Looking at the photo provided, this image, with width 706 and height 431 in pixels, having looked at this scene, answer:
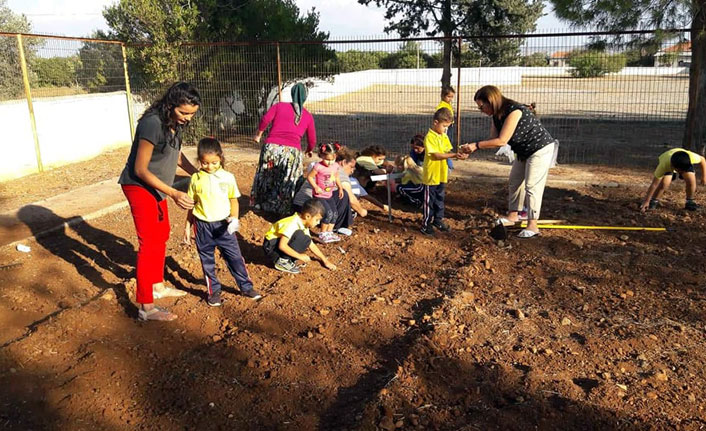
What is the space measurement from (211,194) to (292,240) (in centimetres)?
114

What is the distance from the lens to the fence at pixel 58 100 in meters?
9.71

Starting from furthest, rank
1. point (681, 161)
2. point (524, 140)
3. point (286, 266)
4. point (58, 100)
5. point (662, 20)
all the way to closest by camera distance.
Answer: point (58, 100)
point (662, 20)
point (681, 161)
point (524, 140)
point (286, 266)

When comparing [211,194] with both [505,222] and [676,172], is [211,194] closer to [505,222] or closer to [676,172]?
[505,222]

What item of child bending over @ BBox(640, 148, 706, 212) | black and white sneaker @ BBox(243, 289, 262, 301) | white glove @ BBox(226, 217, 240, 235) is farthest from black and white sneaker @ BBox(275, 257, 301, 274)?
child bending over @ BBox(640, 148, 706, 212)

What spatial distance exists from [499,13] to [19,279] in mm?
19176

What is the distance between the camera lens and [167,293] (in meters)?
4.89

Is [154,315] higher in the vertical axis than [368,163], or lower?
lower

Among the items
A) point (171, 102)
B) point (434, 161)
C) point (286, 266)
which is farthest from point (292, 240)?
point (434, 161)

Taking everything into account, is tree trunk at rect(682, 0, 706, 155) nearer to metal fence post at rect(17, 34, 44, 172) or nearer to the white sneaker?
the white sneaker

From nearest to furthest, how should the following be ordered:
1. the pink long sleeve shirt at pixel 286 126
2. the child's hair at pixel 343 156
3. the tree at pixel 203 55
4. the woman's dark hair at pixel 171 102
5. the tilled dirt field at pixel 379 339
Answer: the tilled dirt field at pixel 379 339 → the woman's dark hair at pixel 171 102 → the pink long sleeve shirt at pixel 286 126 → the child's hair at pixel 343 156 → the tree at pixel 203 55

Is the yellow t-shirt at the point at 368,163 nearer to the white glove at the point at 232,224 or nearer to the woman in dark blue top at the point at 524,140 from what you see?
the woman in dark blue top at the point at 524,140

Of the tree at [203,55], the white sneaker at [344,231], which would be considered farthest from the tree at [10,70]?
the white sneaker at [344,231]

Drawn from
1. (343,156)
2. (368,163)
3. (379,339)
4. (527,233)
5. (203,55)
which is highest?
(203,55)

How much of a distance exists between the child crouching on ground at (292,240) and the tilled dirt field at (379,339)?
141 mm
